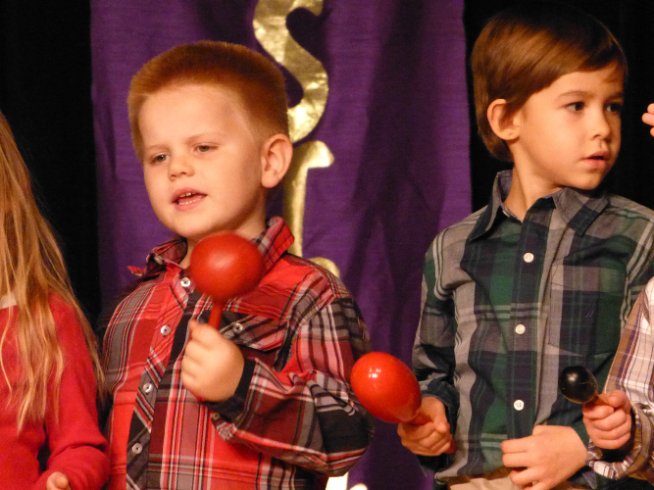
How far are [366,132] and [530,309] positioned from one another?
24.2 inches

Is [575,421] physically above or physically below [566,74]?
below

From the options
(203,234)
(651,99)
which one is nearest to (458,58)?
(651,99)

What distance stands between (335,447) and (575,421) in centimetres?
29

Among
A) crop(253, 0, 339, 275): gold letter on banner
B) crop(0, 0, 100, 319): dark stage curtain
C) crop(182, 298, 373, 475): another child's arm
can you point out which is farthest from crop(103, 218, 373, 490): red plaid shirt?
crop(0, 0, 100, 319): dark stage curtain

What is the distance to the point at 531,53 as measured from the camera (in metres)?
1.56

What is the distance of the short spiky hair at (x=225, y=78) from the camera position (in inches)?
61.4

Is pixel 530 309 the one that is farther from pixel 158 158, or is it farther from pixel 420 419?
pixel 158 158

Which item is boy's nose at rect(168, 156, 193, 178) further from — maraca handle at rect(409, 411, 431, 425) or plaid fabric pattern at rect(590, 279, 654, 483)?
plaid fabric pattern at rect(590, 279, 654, 483)

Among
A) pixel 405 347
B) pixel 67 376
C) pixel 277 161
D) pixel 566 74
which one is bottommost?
pixel 405 347

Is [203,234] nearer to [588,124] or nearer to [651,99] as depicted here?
[588,124]

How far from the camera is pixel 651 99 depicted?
2.05 m

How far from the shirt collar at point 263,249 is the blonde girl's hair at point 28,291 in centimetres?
12

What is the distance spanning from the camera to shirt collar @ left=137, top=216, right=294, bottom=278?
151 centimetres

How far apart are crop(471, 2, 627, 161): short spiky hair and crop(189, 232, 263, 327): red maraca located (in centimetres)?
47
